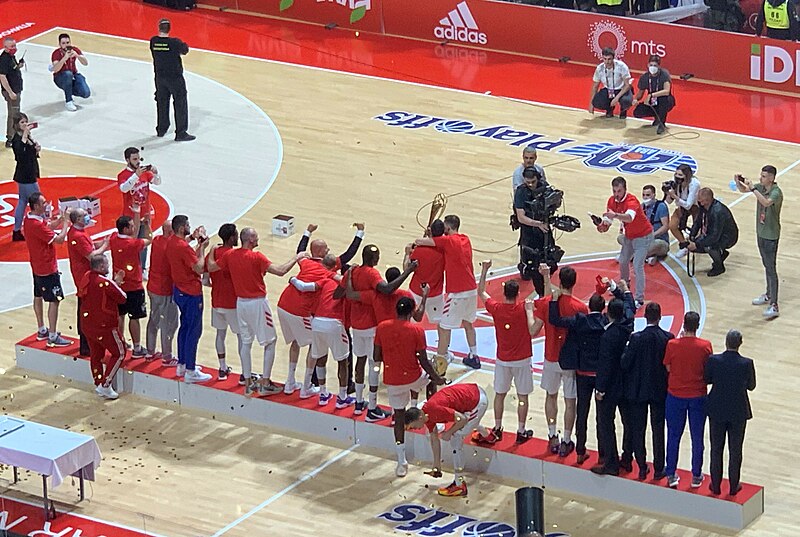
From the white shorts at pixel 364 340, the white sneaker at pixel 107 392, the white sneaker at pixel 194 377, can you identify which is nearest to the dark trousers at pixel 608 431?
the white shorts at pixel 364 340

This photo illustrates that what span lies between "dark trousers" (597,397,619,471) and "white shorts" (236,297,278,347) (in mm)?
3736

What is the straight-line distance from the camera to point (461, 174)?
23.7m

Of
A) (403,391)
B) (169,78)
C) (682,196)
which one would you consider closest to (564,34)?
(169,78)

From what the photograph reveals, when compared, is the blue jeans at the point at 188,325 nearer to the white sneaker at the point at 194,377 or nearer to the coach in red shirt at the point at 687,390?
the white sneaker at the point at 194,377

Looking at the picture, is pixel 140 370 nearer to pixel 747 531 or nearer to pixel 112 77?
pixel 747 531

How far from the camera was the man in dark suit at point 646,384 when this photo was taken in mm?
14195

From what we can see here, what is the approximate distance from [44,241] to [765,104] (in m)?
13.3

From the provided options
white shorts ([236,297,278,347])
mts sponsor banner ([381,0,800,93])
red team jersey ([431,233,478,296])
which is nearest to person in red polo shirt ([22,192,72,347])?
white shorts ([236,297,278,347])

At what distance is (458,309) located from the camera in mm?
17297

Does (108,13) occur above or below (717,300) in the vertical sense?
above

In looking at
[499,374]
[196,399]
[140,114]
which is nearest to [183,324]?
[196,399]

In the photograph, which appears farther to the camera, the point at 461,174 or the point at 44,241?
the point at 461,174

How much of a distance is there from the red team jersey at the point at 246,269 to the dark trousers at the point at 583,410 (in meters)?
3.51

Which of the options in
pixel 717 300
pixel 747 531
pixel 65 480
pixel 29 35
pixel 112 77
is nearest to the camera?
pixel 747 531
